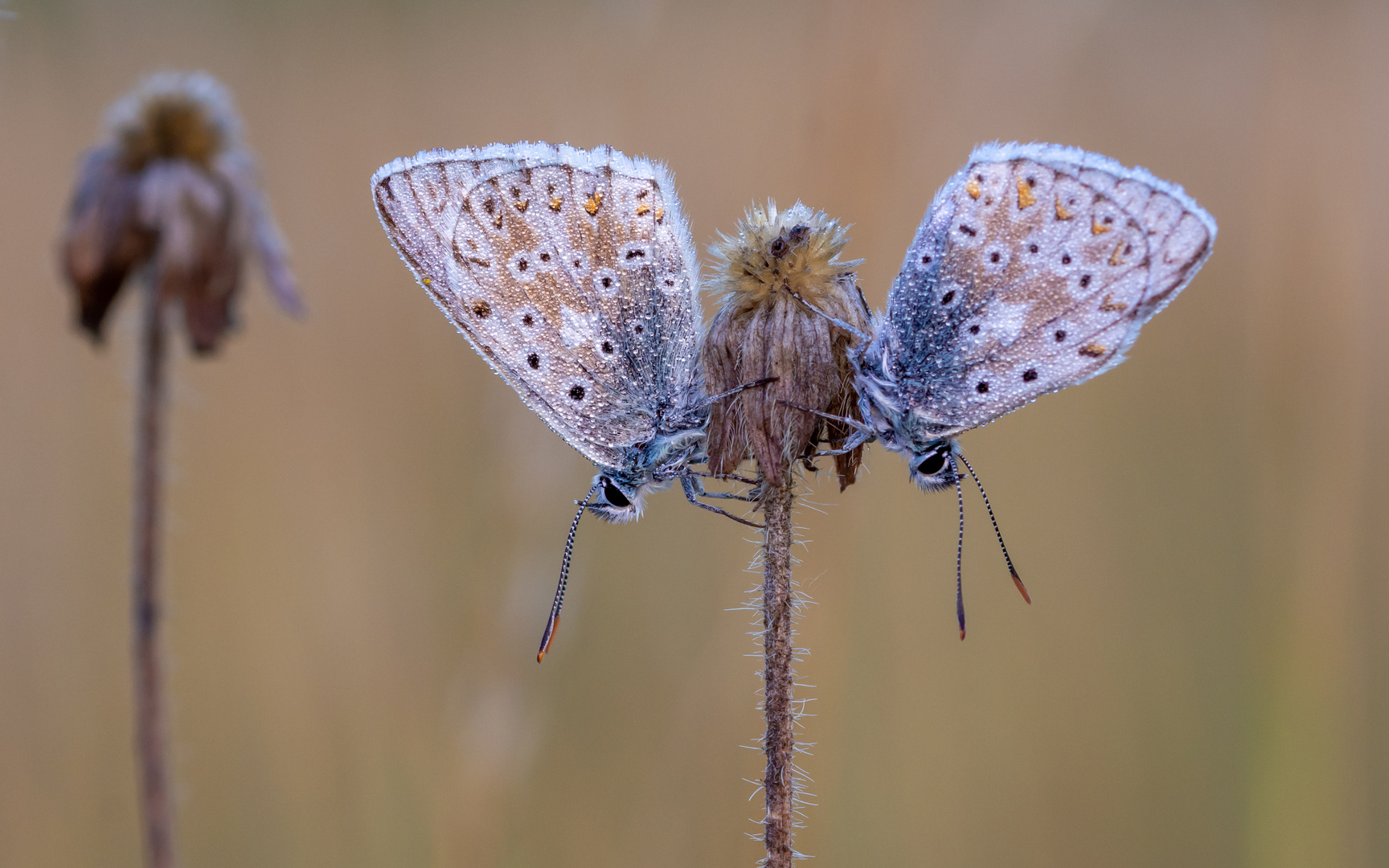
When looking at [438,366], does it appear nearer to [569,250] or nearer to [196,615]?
[196,615]

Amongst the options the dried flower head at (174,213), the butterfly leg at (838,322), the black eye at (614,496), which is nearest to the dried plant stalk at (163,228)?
the dried flower head at (174,213)

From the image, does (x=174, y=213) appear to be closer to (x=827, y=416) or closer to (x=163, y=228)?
(x=163, y=228)

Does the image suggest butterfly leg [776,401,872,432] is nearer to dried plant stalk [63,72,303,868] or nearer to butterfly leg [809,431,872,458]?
butterfly leg [809,431,872,458]

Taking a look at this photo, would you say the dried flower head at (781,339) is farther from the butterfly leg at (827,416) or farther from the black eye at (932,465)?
the black eye at (932,465)

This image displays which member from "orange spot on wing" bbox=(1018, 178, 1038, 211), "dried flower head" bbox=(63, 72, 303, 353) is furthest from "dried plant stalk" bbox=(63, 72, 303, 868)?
"orange spot on wing" bbox=(1018, 178, 1038, 211)

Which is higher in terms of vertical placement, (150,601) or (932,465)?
(932,465)

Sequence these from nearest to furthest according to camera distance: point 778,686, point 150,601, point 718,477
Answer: point 778,686
point 718,477
point 150,601

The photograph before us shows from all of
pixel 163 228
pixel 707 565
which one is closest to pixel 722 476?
pixel 163 228

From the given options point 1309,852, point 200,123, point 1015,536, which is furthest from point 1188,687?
point 200,123
